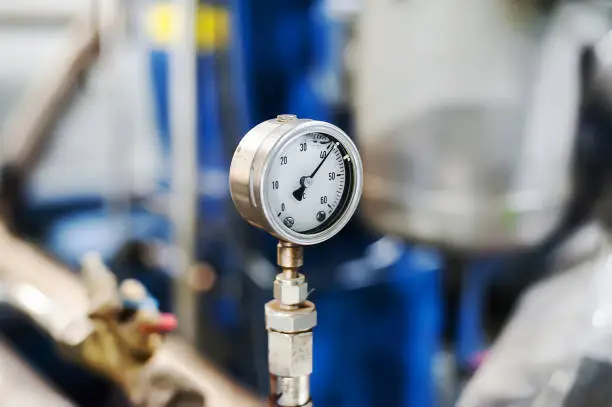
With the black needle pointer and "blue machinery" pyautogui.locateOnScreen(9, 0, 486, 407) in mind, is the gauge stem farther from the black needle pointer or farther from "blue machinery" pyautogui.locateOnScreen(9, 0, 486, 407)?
"blue machinery" pyautogui.locateOnScreen(9, 0, 486, 407)

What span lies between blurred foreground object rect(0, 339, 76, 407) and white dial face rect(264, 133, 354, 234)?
15.2 inches

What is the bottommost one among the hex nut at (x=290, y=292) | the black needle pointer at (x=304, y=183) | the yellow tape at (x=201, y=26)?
the hex nut at (x=290, y=292)

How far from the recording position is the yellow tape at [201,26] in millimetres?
1471

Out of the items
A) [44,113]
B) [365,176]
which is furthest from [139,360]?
[44,113]

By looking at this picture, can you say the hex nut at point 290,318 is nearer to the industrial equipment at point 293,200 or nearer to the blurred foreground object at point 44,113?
the industrial equipment at point 293,200

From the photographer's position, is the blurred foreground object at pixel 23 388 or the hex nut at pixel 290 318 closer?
the hex nut at pixel 290 318

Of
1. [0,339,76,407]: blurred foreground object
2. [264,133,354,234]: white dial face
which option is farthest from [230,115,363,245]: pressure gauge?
[0,339,76,407]: blurred foreground object

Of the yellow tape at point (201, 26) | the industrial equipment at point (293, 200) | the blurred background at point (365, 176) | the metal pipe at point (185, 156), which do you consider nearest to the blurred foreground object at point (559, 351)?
the blurred background at point (365, 176)

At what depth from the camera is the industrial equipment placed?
491mm

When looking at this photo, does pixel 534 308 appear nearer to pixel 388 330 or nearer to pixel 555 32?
pixel 555 32

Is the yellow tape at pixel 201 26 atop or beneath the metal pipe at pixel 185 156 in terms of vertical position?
atop

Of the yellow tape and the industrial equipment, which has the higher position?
the yellow tape

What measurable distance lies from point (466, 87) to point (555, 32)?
16 cm

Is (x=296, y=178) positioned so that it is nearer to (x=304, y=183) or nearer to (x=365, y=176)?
(x=304, y=183)
